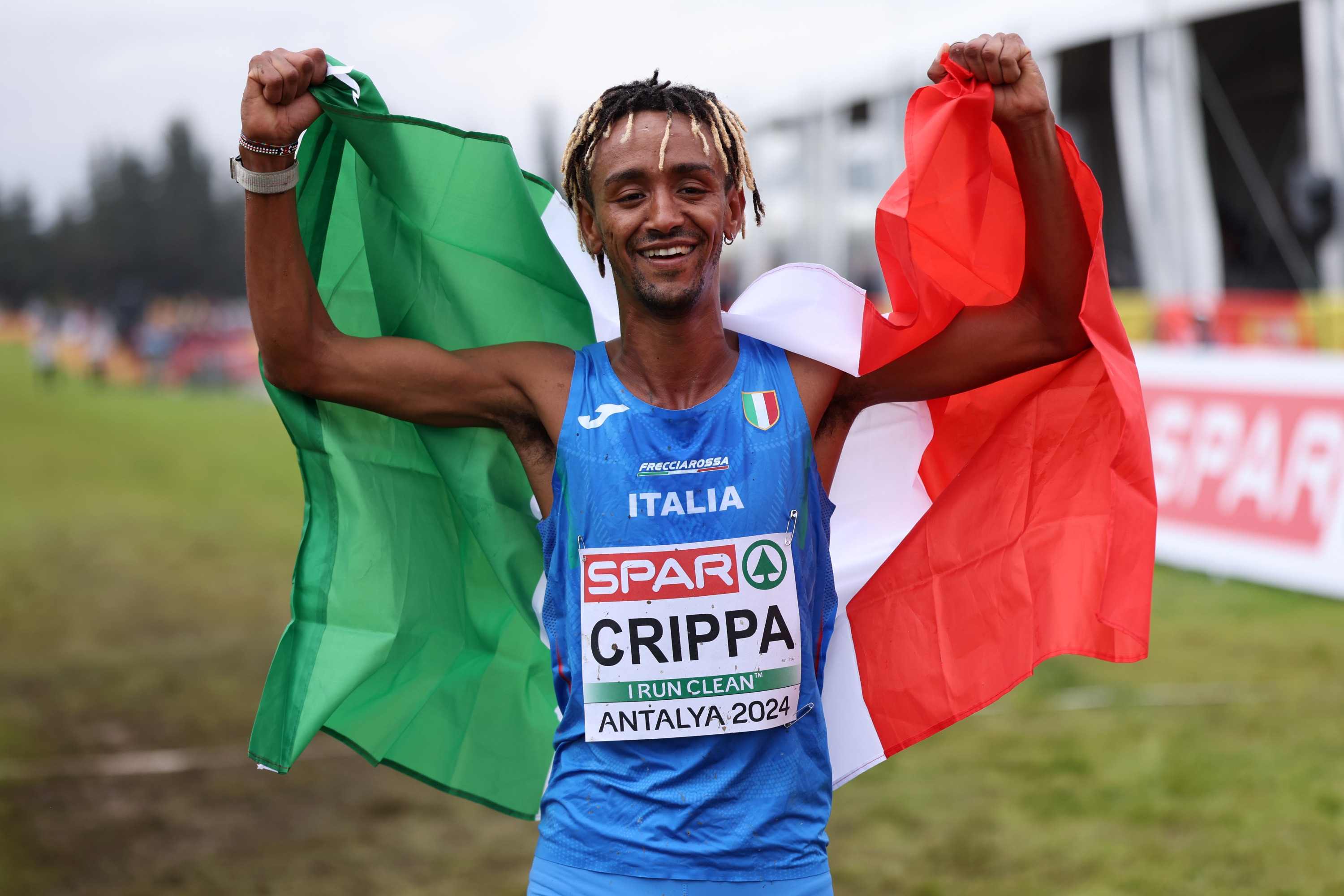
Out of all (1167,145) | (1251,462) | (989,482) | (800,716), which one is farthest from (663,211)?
(1167,145)

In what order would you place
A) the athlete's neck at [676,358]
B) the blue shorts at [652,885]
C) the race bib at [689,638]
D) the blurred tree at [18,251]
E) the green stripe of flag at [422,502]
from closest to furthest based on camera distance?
the blue shorts at [652,885]
the race bib at [689,638]
the athlete's neck at [676,358]
the green stripe of flag at [422,502]
the blurred tree at [18,251]

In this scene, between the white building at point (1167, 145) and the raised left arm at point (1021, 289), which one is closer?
the raised left arm at point (1021, 289)

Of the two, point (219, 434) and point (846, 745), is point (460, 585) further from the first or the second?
point (219, 434)

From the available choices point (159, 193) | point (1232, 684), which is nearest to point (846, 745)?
point (1232, 684)

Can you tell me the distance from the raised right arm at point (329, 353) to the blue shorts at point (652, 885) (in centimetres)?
77

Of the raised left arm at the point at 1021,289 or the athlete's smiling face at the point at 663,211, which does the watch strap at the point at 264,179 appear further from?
the raised left arm at the point at 1021,289

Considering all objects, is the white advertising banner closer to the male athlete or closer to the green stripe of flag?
the green stripe of flag

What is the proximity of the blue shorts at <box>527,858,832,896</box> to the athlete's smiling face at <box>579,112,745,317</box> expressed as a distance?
0.99 metres

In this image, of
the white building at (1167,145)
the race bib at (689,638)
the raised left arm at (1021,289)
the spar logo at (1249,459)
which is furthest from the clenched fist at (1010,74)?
the white building at (1167,145)

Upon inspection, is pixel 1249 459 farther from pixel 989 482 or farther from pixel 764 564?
pixel 764 564

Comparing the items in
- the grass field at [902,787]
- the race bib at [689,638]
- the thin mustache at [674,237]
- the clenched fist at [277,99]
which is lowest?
the grass field at [902,787]

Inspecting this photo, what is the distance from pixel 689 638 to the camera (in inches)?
89.3

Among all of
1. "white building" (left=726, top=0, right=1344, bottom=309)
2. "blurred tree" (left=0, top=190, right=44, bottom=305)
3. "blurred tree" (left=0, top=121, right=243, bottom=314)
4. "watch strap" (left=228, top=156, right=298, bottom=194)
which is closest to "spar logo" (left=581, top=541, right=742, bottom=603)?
"watch strap" (left=228, top=156, right=298, bottom=194)

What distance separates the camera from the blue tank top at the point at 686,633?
7.22 feet
